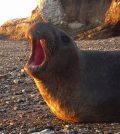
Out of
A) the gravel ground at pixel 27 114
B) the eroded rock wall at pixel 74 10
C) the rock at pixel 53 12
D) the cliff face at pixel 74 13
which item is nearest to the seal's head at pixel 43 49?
the gravel ground at pixel 27 114

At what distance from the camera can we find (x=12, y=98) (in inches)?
291

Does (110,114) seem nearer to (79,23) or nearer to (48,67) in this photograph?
(48,67)

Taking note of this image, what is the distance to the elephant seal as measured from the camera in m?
5.36

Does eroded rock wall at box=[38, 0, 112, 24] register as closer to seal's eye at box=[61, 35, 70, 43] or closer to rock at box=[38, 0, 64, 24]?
rock at box=[38, 0, 64, 24]

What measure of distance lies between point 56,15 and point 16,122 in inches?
635

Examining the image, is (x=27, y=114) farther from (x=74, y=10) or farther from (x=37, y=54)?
(x=74, y=10)

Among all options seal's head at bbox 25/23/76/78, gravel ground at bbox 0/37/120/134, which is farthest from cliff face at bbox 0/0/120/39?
seal's head at bbox 25/23/76/78

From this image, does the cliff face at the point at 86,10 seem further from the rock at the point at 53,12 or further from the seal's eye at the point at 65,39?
the seal's eye at the point at 65,39

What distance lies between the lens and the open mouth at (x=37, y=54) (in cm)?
537

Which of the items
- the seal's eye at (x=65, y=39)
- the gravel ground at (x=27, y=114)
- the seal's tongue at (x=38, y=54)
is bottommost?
the gravel ground at (x=27, y=114)

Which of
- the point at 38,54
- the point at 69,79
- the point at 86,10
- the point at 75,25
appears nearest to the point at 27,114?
the point at 69,79

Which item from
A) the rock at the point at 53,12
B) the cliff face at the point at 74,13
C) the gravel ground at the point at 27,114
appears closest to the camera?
the gravel ground at the point at 27,114

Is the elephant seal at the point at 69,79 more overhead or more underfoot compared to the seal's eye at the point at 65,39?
more underfoot

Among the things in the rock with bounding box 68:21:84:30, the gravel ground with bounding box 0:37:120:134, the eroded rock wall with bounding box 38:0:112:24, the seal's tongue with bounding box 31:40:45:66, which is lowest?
the rock with bounding box 68:21:84:30
